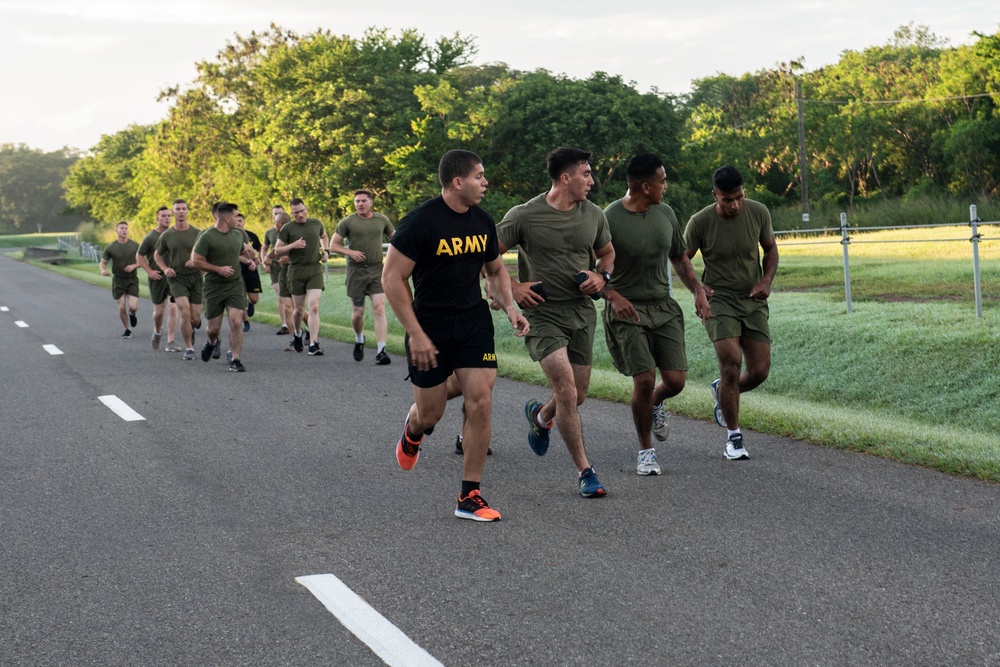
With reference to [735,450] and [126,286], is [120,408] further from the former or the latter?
[126,286]

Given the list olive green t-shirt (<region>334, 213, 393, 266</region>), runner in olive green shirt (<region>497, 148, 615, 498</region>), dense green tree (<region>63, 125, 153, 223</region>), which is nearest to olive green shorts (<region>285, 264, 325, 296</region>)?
Answer: olive green t-shirt (<region>334, 213, 393, 266</region>)

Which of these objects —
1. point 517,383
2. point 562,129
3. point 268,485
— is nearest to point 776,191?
point 562,129

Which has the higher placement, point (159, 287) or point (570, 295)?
point (570, 295)

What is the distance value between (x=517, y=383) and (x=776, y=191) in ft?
197

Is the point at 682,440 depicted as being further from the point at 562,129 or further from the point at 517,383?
the point at 562,129

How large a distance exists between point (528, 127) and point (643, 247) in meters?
41.7

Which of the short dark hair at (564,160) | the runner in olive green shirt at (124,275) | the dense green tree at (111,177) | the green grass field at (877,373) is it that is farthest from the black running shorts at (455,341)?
the dense green tree at (111,177)

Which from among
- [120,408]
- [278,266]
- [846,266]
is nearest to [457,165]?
[120,408]

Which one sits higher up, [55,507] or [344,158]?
[344,158]

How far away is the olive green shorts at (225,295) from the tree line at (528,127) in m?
30.6

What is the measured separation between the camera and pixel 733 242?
26.8 feet

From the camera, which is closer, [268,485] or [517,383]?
[268,485]

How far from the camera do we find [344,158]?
5028 cm

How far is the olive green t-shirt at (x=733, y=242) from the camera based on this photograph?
8148 mm
